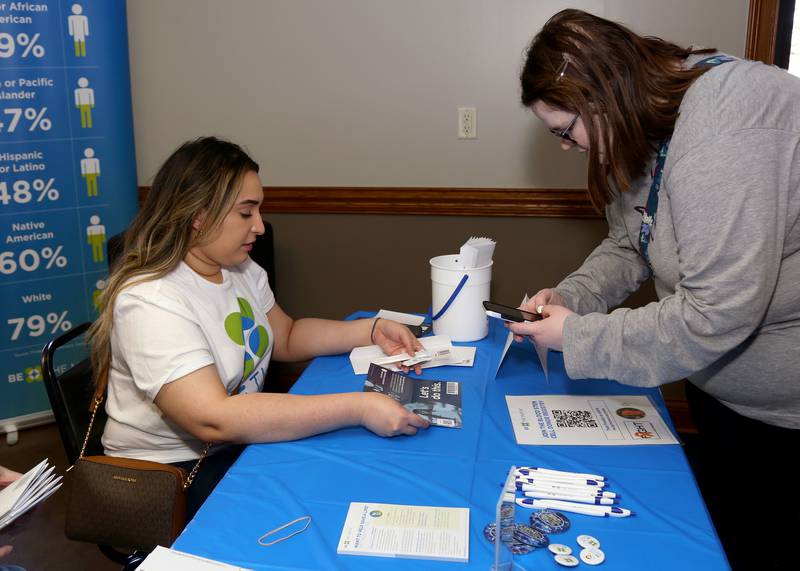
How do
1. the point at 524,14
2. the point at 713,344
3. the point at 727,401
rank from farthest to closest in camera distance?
the point at 524,14
the point at 727,401
the point at 713,344

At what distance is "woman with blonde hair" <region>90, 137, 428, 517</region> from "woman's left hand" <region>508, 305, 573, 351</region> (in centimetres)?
31

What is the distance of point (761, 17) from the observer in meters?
2.75

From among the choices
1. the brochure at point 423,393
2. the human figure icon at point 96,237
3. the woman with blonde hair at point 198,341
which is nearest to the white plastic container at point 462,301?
the woman with blonde hair at point 198,341

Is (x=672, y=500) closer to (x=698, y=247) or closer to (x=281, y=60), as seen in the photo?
(x=698, y=247)

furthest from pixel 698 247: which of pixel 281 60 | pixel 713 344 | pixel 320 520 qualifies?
pixel 281 60

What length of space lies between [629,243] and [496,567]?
1.23m

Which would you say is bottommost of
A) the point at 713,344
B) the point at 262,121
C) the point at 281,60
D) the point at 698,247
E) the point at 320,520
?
the point at 320,520

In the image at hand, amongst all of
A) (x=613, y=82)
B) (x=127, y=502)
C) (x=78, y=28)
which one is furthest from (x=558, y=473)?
(x=78, y=28)

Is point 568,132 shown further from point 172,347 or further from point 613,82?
point 172,347

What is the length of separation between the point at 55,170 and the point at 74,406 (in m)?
1.71

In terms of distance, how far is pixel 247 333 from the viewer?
1.84 meters

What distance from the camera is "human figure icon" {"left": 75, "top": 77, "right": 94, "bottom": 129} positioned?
10.1 ft

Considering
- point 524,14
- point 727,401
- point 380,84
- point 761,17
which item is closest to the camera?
point 727,401

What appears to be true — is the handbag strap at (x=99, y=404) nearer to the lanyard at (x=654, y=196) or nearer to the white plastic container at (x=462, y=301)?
the white plastic container at (x=462, y=301)
